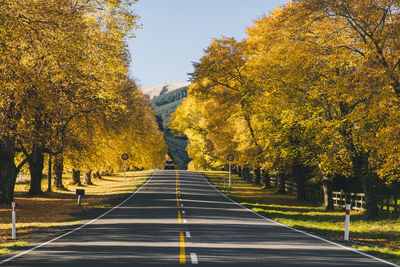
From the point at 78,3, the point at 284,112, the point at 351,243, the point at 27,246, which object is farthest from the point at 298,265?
the point at 78,3

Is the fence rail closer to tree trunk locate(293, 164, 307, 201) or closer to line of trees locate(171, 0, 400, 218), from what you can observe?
line of trees locate(171, 0, 400, 218)

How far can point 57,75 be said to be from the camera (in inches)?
840

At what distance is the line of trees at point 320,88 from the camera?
56.1ft

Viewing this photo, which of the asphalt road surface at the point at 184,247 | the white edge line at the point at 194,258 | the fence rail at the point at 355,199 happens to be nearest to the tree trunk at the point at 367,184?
the fence rail at the point at 355,199

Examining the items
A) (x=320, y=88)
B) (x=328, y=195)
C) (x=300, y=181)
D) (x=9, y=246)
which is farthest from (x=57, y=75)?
(x=300, y=181)

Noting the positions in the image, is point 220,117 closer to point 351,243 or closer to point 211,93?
point 211,93

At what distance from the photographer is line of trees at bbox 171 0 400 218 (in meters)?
17.1

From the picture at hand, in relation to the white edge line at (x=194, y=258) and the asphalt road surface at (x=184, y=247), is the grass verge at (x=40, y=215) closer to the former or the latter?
the asphalt road surface at (x=184, y=247)

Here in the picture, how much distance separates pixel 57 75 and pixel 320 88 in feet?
41.5

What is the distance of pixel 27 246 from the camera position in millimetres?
12602

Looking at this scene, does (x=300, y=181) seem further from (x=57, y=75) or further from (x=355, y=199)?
(x=57, y=75)

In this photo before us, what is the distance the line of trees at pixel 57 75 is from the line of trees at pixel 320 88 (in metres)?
8.22

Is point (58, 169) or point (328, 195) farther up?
point (58, 169)

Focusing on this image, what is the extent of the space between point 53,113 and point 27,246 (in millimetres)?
11363
